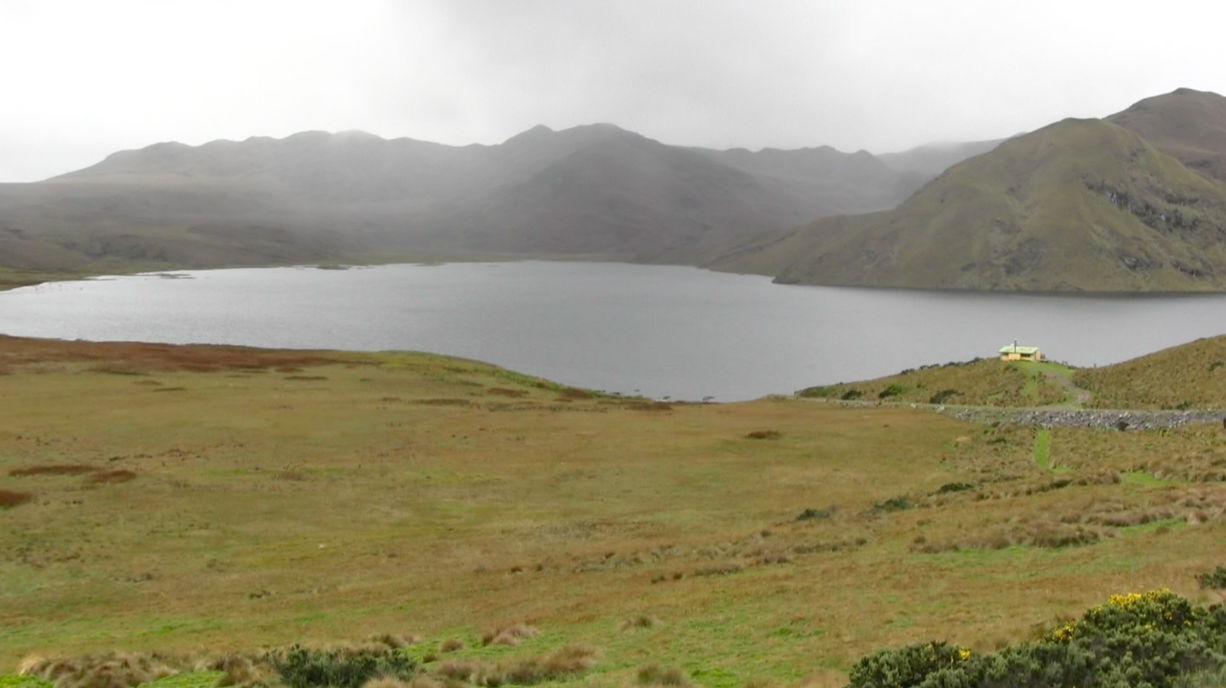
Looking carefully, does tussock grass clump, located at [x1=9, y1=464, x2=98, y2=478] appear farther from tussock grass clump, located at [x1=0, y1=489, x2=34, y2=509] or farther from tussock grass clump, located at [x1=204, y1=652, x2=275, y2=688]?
tussock grass clump, located at [x1=204, y1=652, x2=275, y2=688]

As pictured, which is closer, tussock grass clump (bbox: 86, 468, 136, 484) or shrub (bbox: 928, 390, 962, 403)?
tussock grass clump (bbox: 86, 468, 136, 484)

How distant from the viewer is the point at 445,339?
153000mm

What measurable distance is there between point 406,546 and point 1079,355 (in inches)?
5072

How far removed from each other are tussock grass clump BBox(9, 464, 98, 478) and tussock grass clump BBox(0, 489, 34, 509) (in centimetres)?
496


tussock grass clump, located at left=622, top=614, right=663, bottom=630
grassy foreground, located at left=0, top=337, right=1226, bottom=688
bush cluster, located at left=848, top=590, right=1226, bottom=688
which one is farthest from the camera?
tussock grass clump, located at left=622, top=614, right=663, bottom=630

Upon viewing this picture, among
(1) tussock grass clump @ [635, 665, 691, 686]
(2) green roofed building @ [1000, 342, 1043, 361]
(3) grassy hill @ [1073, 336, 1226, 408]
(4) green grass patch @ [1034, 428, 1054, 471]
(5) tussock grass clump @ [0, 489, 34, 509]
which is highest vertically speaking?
(2) green roofed building @ [1000, 342, 1043, 361]

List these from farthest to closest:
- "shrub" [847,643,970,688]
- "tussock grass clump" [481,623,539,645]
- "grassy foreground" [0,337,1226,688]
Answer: "tussock grass clump" [481,623,539,645], "grassy foreground" [0,337,1226,688], "shrub" [847,643,970,688]

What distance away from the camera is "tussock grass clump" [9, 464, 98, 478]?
4178 centimetres

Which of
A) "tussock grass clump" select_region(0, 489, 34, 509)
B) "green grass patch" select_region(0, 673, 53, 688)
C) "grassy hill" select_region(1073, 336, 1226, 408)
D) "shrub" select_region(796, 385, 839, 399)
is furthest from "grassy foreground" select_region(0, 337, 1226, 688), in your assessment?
"shrub" select_region(796, 385, 839, 399)

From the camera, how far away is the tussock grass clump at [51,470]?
1645 inches

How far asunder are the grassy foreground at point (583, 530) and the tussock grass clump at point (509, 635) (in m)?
0.18

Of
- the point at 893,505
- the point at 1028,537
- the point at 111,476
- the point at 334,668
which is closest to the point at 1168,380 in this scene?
the point at 893,505

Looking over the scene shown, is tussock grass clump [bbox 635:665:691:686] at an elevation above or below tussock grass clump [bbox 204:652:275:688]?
above

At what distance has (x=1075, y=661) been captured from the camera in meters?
11.4
